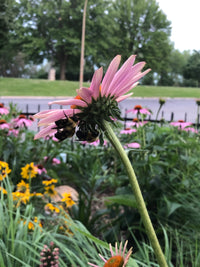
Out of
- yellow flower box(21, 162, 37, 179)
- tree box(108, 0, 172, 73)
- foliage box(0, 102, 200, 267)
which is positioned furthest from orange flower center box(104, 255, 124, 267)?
yellow flower box(21, 162, 37, 179)

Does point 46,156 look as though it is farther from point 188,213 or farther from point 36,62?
point 36,62

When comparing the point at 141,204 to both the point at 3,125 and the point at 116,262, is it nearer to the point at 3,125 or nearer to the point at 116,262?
the point at 116,262

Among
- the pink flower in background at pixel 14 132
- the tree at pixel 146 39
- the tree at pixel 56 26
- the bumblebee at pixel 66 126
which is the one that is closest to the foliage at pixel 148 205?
the pink flower in background at pixel 14 132

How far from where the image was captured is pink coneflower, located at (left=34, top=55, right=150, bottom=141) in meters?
0.35

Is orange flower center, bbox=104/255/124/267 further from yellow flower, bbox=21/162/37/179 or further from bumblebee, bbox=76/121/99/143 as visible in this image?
yellow flower, bbox=21/162/37/179

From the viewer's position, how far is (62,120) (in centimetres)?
37

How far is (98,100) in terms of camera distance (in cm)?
36

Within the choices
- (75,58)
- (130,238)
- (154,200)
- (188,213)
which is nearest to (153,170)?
(154,200)

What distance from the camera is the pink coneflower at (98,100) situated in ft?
1.16

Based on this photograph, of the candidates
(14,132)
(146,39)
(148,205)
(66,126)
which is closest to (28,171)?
(14,132)

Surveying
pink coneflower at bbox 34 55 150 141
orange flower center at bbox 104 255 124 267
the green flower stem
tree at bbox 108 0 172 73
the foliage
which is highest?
tree at bbox 108 0 172 73

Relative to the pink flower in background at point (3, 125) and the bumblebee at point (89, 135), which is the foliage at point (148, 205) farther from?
the bumblebee at point (89, 135)

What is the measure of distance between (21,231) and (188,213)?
95 centimetres

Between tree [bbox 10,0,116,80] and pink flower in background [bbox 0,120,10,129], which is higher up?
tree [bbox 10,0,116,80]
